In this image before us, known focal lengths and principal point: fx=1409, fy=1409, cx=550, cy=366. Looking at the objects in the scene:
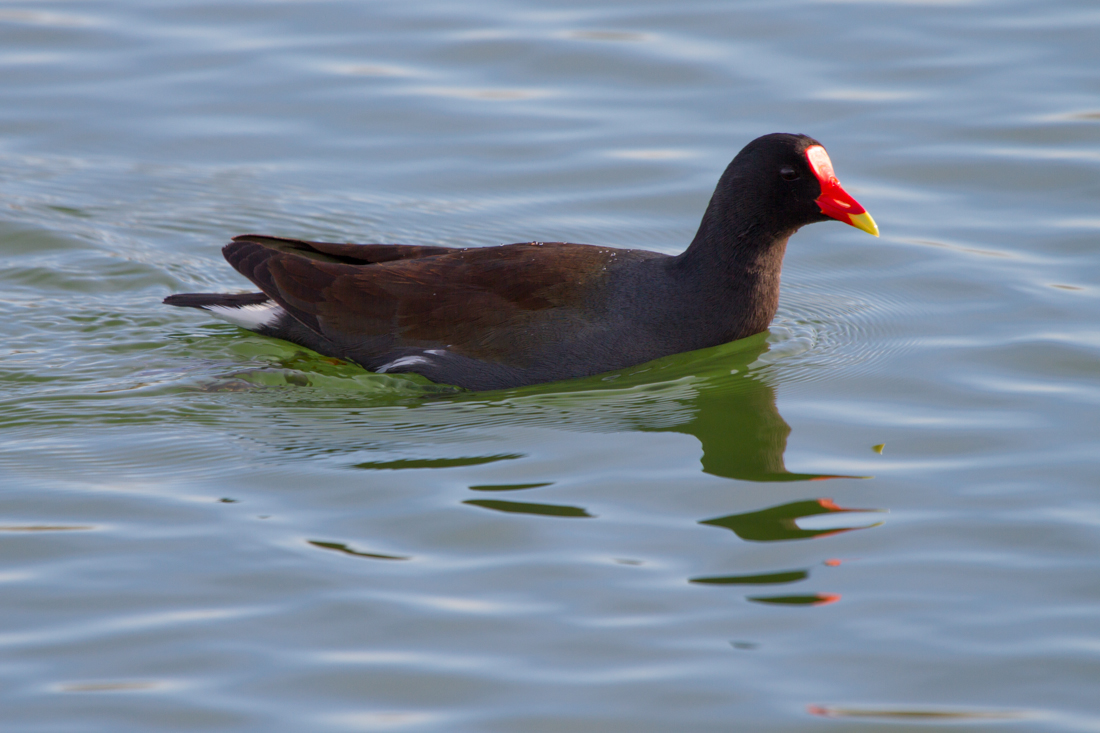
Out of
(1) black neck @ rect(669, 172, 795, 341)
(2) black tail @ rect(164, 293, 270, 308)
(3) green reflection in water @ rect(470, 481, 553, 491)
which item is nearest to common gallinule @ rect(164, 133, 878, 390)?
(1) black neck @ rect(669, 172, 795, 341)

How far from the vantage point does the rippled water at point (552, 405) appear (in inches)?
179

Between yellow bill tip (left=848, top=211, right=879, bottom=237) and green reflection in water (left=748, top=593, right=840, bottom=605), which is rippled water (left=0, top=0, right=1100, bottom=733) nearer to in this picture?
green reflection in water (left=748, top=593, right=840, bottom=605)

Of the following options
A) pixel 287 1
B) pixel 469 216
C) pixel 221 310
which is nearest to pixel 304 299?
pixel 221 310

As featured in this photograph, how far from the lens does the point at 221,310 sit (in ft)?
24.7

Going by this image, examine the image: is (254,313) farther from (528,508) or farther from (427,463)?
(528,508)

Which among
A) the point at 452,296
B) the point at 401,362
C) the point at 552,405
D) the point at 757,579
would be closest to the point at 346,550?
the point at 757,579

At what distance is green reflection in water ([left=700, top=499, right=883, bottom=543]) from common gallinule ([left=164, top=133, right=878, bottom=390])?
1499 millimetres

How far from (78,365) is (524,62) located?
5.36m

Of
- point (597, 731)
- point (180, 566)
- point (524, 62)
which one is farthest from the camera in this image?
point (524, 62)

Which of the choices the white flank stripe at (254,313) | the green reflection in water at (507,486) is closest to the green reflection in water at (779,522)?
the green reflection in water at (507,486)

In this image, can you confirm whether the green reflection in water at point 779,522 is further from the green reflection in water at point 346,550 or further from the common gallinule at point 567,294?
the common gallinule at point 567,294

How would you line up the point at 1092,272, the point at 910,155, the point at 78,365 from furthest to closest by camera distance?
1. the point at 910,155
2. the point at 1092,272
3. the point at 78,365

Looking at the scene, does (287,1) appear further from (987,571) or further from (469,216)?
(987,571)

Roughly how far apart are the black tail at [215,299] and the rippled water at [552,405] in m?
0.26
